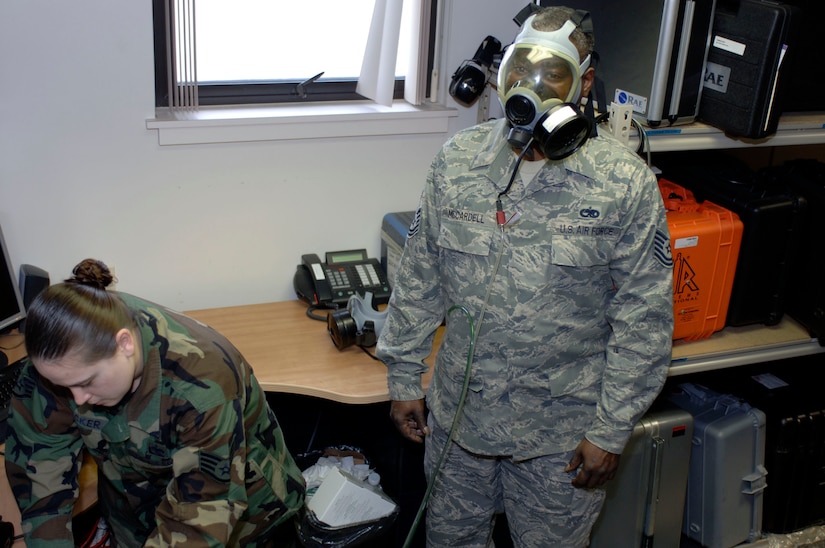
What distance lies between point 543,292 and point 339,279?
3.26ft

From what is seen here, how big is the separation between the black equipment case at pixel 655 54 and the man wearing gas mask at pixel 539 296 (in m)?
0.29

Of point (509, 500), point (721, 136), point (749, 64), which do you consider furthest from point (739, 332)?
point (509, 500)

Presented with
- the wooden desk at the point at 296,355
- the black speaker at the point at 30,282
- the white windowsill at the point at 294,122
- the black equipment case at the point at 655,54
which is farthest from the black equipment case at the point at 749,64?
the black speaker at the point at 30,282

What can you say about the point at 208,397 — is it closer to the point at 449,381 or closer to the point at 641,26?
the point at 449,381

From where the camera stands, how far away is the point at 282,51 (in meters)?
2.62

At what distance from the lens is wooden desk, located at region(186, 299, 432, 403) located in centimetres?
218

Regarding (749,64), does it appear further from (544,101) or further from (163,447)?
(163,447)

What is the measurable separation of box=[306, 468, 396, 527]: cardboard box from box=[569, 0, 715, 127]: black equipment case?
1.23 metres

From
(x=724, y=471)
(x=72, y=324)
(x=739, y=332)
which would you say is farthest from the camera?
(x=724, y=471)

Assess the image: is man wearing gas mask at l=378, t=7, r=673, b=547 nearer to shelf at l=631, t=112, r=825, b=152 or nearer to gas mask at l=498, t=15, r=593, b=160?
gas mask at l=498, t=15, r=593, b=160

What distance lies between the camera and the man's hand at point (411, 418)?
1921mm

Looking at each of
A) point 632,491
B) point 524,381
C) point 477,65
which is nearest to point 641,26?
point 477,65

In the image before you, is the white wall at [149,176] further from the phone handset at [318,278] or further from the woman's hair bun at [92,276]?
the woman's hair bun at [92,276]

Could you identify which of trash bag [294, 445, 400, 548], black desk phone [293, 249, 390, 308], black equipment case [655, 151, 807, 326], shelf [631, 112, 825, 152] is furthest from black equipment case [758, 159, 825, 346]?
trash bag [294, 445, 400, 548]
